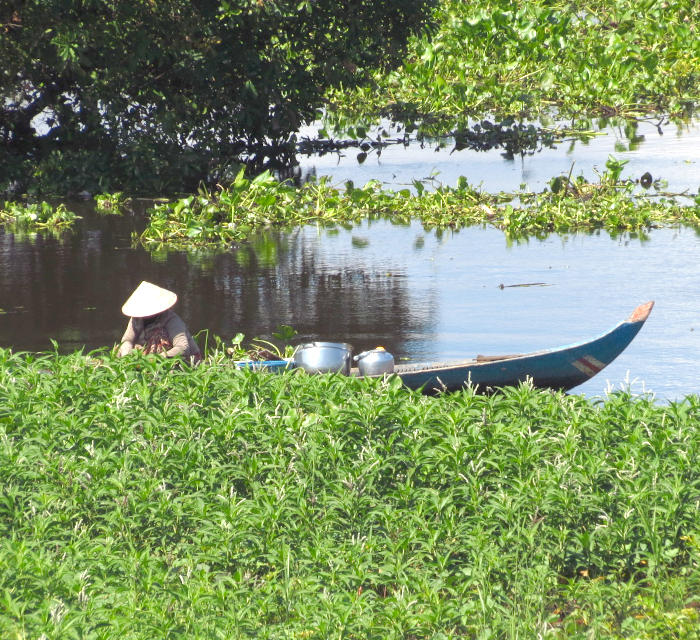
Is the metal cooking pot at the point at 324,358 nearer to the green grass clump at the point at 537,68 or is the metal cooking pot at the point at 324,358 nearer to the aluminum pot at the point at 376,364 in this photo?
the aluminum pot at the point at 376,364

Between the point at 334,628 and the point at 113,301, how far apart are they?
1030 centimetres

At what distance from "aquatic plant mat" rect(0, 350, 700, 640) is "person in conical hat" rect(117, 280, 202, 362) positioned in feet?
5.90

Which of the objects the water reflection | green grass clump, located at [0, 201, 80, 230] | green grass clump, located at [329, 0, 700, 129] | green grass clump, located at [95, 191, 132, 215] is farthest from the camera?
green grass clump, located at [329, 0, 700, 129]

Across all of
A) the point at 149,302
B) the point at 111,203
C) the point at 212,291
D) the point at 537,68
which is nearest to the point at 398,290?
the point at 212,291

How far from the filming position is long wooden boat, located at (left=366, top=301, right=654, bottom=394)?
893cm

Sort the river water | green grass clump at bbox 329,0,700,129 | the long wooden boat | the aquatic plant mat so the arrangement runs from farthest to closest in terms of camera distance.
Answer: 1. green grass clump at bbox 329,0,700,129
2. the river water
3. the long wooden boat
4. the aquatic plant mat

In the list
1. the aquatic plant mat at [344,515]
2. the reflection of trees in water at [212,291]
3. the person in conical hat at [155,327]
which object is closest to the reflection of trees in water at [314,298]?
the reflection of trees in water at [212,291]

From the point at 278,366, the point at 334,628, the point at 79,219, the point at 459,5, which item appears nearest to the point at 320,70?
the point at 79,219

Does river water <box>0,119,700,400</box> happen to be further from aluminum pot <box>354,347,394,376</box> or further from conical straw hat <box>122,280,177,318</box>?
conical straw hat <box>122,280,177,318</box>

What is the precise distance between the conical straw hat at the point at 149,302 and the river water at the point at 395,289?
312cm

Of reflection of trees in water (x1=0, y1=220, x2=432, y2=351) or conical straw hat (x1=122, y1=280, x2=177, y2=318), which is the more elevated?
conical straw hat (x1=122, y1=280, x2=177, y2=318)

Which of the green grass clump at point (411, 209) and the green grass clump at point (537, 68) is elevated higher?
the green grass clump at point (537, 68)

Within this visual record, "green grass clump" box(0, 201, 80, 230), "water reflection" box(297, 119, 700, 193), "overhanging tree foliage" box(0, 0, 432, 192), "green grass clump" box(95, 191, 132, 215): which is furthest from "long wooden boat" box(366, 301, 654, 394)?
"green grass clump" box(95, 191, 132, 215)

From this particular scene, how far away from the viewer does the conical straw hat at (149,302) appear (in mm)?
9195
